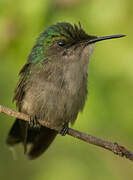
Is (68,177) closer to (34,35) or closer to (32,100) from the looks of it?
(32,100)

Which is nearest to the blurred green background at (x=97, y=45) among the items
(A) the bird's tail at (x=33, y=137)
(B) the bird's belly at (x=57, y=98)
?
(B) the bird's belly at (x=57, y=98)

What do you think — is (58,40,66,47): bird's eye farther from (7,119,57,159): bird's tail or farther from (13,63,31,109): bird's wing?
(7,119,57,159): bird's tail

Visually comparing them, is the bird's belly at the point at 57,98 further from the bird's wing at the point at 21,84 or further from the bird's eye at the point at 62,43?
the bird's eye at the point at 62,43

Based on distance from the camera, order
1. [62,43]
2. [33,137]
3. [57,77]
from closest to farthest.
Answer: [57,77]
[62,43]
[33,137]

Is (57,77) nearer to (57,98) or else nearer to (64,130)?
(57,98)

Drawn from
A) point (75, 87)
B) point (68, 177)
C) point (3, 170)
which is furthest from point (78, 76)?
point (3, 170)

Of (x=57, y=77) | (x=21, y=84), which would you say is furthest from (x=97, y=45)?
(x=21, y=84)
